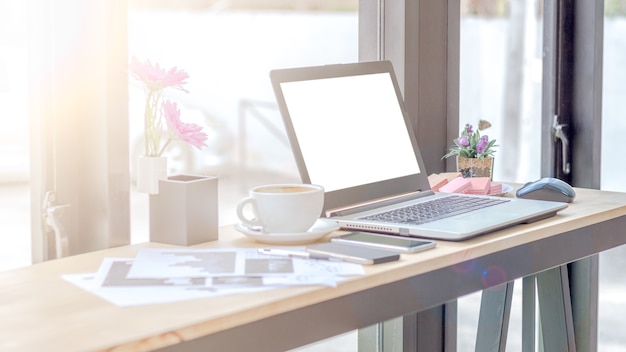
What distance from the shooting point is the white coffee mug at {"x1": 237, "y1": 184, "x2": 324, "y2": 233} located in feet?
4.97

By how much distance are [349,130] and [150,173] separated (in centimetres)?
45

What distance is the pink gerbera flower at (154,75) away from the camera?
1554 mm

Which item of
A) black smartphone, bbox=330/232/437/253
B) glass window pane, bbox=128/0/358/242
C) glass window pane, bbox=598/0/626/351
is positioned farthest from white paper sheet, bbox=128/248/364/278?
glass window pane, bbox=598/0/626/351

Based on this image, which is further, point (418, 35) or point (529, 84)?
point (529, 84)

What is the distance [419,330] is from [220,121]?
29.7 inches

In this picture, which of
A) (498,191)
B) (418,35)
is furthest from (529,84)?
(498,191)

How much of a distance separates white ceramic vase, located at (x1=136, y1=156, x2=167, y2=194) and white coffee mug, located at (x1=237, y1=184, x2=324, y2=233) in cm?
14

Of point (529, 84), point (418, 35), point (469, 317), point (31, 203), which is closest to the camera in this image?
point (31, 203)

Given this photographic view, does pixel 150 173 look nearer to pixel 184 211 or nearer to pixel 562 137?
pixel 184 211

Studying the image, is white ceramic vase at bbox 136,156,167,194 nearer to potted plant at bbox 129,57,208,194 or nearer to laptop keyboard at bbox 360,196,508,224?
potted plant at bbox 129,57,208,194

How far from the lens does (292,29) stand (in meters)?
2.06

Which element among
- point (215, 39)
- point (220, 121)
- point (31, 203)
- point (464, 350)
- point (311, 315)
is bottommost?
point (464, 350)

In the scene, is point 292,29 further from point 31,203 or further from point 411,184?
point 31,203

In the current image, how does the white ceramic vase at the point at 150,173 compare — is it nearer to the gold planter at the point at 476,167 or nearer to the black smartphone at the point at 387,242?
the black smartphone at the point at 387,242
